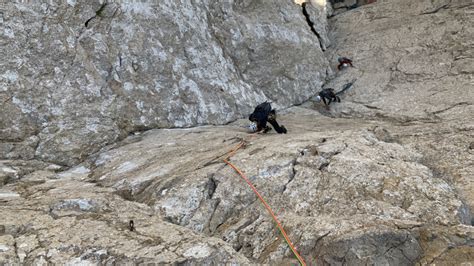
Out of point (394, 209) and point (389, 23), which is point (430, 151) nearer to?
point (394, 209)

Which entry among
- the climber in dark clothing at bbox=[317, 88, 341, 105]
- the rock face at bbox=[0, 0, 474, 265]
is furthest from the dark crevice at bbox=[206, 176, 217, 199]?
the climber in dark clothing at bbox=[317, 88, 341, 105]

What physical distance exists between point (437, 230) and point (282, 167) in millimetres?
2324

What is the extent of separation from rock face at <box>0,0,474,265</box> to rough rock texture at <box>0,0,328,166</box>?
12cm

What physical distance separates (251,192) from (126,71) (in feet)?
19.0

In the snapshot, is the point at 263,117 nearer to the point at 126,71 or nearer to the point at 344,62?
the point at 126,71

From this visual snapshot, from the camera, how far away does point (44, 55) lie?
8.56 metres

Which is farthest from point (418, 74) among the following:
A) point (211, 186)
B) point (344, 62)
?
point (211, 186)

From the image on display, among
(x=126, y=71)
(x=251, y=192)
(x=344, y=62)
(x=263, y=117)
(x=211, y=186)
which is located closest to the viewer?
(x=251, y=192)

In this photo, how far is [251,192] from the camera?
5.22 meters

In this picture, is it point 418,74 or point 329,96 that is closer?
point 418,74

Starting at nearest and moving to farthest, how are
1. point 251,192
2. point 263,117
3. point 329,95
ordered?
point 251,192 < point 263,117 < point 329,95

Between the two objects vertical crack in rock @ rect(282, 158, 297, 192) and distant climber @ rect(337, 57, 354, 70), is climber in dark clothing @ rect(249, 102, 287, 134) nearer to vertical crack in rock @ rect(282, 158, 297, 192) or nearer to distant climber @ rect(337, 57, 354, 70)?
vertical crack in rock @ rect(282, 158, 297, 192)

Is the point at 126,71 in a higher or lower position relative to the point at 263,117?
higher

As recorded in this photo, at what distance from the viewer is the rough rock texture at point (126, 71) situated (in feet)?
26.6
